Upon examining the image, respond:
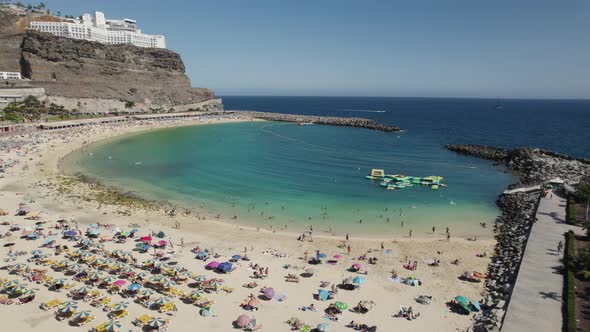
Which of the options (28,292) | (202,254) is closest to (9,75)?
(28,292)

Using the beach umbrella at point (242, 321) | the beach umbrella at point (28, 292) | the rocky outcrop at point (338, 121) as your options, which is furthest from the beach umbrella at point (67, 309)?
the rocky outcrop at point (338, 121)

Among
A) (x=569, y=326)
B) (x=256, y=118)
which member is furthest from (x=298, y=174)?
(x=256, y=118)

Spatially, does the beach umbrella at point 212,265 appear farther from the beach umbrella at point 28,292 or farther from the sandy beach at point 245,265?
the beach umbrella at point 28,292

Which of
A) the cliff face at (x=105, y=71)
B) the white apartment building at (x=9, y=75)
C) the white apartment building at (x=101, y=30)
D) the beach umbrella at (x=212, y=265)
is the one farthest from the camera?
the white apartment building at (x=101, y=30)

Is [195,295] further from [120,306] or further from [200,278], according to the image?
Result: [120,306]

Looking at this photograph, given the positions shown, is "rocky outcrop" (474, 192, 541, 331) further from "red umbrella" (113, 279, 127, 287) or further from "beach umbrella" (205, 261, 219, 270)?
"red umbrella" (113, 279, 127, 287)

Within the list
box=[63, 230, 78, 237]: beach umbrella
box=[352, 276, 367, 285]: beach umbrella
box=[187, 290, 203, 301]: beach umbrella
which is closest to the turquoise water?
box=[352, 276, 367, 285]: beach umbrella
